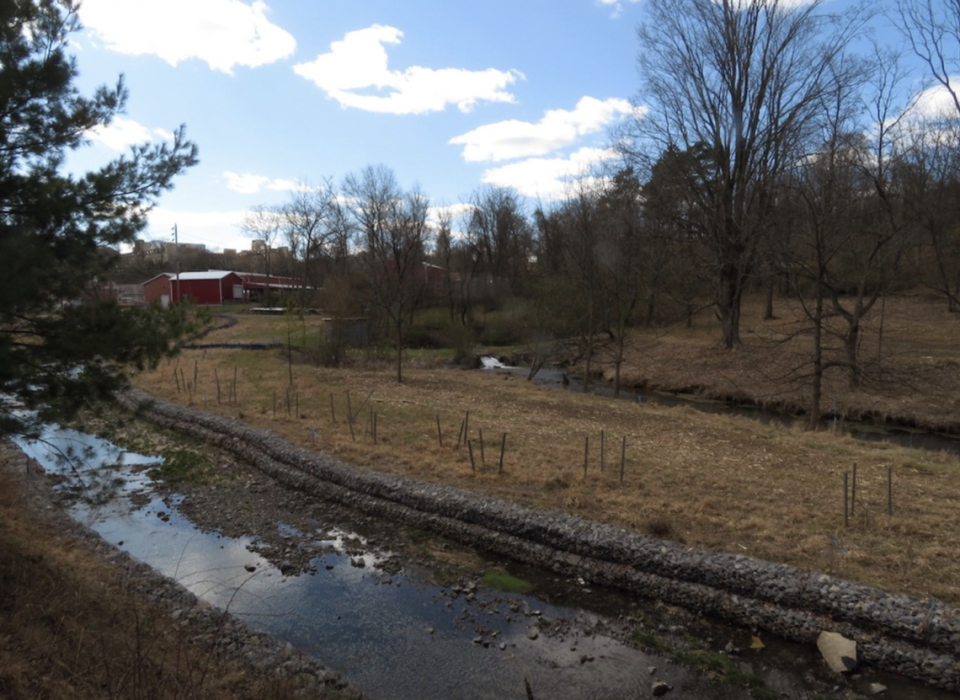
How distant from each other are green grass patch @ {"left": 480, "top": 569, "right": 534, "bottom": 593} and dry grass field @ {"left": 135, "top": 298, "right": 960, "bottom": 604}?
6.46 feet

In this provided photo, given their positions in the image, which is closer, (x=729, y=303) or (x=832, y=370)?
(x=832, y=370)

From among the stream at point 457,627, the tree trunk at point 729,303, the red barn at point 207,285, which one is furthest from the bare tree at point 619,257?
the red barn at point 207,285

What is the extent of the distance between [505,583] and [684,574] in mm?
A: 2629

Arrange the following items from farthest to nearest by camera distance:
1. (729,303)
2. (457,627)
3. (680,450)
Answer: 1. (729,303)
2. (680,450)
3. (457,627)

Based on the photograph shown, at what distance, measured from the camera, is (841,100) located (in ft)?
69.4

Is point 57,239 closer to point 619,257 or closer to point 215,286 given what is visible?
point 619,257

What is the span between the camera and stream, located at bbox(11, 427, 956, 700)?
284 inches

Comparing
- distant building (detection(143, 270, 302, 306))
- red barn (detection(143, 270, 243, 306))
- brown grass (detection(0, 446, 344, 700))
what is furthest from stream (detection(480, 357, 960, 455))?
red barn (detection(143, 270, 243, 306))

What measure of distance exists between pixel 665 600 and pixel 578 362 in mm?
29833

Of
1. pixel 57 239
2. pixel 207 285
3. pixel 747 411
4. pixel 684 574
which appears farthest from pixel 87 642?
pixel 207 285

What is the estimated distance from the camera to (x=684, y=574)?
30.5 ft

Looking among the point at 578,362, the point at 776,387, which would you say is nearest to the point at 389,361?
the point at 578,362

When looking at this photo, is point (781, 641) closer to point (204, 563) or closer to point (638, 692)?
point (638, 692)

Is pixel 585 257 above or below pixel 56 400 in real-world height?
above
